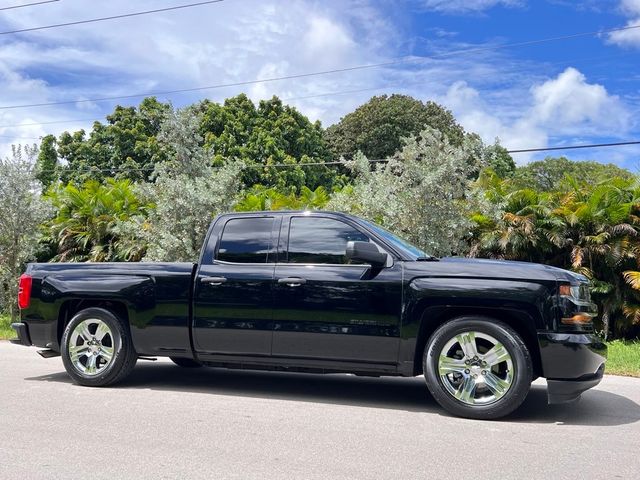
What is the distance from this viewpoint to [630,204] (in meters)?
12.3

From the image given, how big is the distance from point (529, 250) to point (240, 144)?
1104 inches

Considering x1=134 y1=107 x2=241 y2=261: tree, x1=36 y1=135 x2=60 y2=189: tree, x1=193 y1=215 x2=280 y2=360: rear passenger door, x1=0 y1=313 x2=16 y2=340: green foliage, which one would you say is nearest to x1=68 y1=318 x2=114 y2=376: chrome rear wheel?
x1=193 y1=215 x2=280 y2=360: rear passenger door

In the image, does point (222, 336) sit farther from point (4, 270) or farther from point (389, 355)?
point (4, 270)

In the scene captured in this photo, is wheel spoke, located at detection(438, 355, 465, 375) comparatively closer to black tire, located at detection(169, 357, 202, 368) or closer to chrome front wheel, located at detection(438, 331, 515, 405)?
chrome front wheel, located at detection(438, 331, 515, 405)

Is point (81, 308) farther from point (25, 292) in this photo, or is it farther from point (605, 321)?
point (605, 321)

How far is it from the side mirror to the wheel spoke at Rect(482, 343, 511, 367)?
1.23m

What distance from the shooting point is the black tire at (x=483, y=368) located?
18.5ft

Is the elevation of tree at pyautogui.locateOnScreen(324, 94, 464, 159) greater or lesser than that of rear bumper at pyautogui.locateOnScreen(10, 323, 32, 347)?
greater

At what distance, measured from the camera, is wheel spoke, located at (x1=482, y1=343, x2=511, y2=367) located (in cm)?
571

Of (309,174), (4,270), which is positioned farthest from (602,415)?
(309,174)

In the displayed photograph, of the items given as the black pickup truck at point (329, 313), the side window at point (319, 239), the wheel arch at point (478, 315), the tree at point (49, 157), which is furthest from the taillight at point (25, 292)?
the tree at point (49, 157)

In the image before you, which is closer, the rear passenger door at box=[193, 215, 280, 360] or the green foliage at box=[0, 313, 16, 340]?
the rear passenger door at box=[193, 215, 280, 360]

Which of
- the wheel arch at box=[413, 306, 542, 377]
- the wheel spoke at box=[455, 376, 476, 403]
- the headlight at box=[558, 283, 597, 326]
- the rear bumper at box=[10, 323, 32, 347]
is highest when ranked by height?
the headlight at box=[558, 283, 597, 326]

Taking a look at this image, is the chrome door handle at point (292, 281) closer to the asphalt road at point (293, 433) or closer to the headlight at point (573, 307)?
the asphalt road at point (293, 433)
